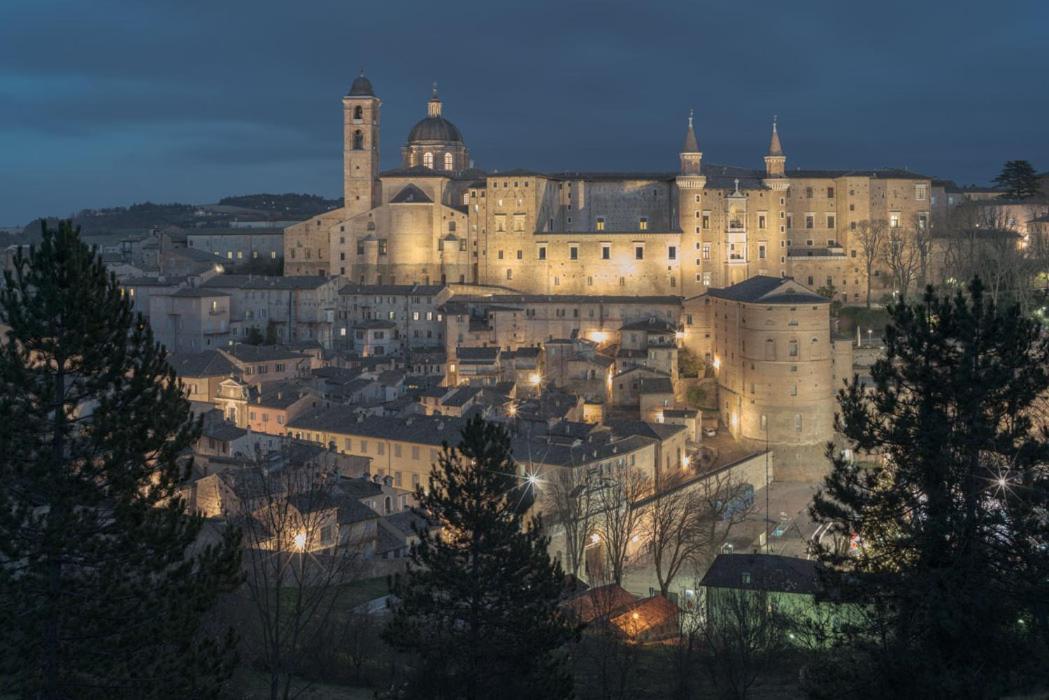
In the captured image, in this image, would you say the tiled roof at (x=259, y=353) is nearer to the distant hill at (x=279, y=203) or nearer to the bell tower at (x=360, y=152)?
the bell tower at (x=360, y=152)

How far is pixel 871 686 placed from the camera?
483 inches

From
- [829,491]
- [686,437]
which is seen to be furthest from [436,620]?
[686,437]

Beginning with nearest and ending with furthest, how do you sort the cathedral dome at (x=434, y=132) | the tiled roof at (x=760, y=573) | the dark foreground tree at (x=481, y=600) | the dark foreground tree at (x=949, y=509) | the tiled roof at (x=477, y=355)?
the dark foreground tree at (x=949, y=509)
the dark foreground tree at (x=481, y=600)
the tiled roof at (x=760, y=573)
the tiled roof at (x=477, y=355)
the cathedral dome at (x=434, y=132)

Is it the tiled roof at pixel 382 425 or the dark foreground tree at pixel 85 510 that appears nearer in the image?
the dark foreground tree at pixel 85 510

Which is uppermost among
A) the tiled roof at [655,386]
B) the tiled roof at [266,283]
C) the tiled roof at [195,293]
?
the tiled roof at [266,283]

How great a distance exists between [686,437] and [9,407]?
27.7m

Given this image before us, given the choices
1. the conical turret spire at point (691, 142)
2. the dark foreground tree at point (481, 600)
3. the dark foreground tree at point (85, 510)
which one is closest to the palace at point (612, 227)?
the conical turret spire at point (691, 142)

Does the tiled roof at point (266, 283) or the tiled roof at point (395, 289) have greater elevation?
the tiled roof at point (266, 283)

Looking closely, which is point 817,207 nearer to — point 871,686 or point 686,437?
point 686,437

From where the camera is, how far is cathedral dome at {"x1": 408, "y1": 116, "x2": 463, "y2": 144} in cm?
6825

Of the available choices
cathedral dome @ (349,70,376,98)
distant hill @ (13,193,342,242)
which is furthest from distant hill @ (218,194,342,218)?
cathedral dome @ (349,70,376,98)

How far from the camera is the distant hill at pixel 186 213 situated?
102125 millimetres

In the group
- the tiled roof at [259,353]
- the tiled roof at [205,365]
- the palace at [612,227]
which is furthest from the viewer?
the palace at [612,227]

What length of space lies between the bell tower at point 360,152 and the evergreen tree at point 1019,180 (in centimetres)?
3257
